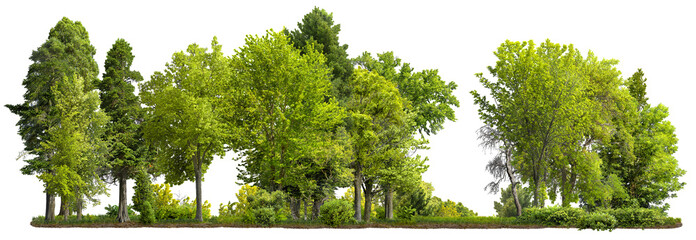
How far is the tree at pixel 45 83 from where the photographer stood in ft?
110

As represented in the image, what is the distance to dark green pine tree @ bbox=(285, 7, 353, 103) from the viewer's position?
131 ft

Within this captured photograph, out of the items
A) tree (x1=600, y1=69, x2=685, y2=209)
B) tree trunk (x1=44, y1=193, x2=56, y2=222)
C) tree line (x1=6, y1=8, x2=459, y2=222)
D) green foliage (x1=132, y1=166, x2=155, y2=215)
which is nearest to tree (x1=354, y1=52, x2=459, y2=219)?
tree line (x1=6, y1=8, x2=459, y2=222)

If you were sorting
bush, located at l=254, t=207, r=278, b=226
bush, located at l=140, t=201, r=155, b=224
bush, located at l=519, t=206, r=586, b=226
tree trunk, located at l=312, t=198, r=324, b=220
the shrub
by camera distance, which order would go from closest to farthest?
1. bush, located at l=254, t=207, r=278, b=226
2. bush, located at l=519, t=206, r=586, b=226
3. bush, located at l=140, t=201, r=155, b=224
4. the shrub
5. tree trunk, located at l=312, t=198, r=324, b=220

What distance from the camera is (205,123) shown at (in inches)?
1296

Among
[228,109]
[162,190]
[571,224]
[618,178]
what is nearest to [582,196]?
[618,178]

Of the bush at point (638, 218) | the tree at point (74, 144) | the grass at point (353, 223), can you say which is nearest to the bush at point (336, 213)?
the grass at point (353, 223)

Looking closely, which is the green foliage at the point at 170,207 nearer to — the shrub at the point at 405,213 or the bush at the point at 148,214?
the bush at the point at 148,214

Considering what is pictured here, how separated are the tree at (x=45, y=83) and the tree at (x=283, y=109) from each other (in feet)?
30.8

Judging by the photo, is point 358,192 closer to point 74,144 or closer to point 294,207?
point 294,207

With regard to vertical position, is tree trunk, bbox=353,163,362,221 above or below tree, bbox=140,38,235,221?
below

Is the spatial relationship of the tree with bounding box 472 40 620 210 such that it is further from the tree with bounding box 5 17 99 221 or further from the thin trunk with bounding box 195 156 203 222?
the tree with bounding box 5 17 99 221

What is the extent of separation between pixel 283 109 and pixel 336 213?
6.02 m

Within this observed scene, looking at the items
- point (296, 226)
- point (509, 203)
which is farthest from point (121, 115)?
point (509, 203)

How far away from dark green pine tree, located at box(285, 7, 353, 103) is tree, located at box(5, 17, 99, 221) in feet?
41.2
